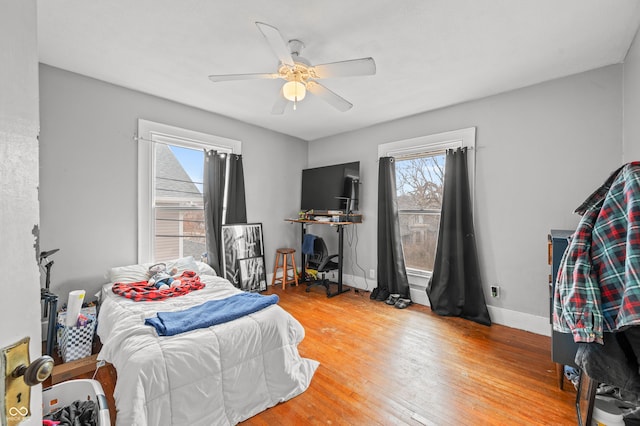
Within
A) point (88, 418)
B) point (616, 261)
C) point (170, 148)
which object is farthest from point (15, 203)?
point (170, 148)

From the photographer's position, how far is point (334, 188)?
429cm

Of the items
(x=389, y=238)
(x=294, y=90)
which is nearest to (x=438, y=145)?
(x=389, y=238)

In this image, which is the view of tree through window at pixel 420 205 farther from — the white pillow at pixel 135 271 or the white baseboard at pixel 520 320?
the white pillow at pixel 135 271

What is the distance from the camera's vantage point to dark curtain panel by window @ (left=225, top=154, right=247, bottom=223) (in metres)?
3.88

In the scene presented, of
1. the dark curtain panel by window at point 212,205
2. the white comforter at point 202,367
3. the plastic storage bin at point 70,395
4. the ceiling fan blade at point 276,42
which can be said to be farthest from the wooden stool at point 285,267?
the ceiling fan blade at point 276,42

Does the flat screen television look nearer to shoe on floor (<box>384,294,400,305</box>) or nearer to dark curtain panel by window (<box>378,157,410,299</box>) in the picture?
dark curtain panel by window (<box>378,157,410,299</box>)

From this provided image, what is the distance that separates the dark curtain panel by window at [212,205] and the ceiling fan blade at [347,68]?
2.19m

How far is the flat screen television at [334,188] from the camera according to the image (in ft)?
13.7

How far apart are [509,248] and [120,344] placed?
11.7 feet

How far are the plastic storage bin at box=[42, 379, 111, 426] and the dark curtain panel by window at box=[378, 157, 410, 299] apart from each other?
3.22m

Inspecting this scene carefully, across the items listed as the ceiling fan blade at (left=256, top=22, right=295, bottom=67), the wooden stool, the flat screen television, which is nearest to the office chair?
the wooden stool

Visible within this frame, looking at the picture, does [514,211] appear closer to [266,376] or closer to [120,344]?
[266,376]

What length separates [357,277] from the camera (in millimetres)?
4375

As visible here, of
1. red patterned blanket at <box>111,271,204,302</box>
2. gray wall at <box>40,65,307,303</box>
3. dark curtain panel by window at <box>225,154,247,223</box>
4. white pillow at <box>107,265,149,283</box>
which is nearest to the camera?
red patterned blanket at <box>111,271,204,302</box>
